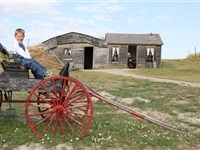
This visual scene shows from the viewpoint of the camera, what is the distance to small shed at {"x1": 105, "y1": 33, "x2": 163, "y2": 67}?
124 ft

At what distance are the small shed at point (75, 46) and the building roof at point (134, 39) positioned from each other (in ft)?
4.70

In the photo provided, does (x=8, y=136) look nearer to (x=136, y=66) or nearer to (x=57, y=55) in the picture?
(x=57, y=55)

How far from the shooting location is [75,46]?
36.8 meters

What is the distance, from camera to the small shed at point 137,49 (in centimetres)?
3778

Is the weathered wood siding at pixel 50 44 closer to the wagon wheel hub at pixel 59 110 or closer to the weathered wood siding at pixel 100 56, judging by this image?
the weathered wood siding at pixel 100 56

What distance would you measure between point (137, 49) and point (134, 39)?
130 cm

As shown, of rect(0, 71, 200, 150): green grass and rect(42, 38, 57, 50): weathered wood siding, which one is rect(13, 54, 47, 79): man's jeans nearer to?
rect(0, 71, 200, 150): green grass

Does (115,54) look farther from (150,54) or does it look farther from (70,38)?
(70,38)

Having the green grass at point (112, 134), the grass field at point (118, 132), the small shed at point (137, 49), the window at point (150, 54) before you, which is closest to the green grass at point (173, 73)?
the window at point (150, 54)

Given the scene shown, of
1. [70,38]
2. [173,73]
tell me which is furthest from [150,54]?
[173,73]

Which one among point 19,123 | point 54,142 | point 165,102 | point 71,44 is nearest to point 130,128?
point 54,142

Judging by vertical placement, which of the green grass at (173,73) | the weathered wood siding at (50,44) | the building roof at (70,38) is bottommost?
the green grass at (173,73)

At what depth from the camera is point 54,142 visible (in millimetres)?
6723

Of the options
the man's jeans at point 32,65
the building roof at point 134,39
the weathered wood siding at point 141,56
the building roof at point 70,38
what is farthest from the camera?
the weathered wood siding at point 141,56
